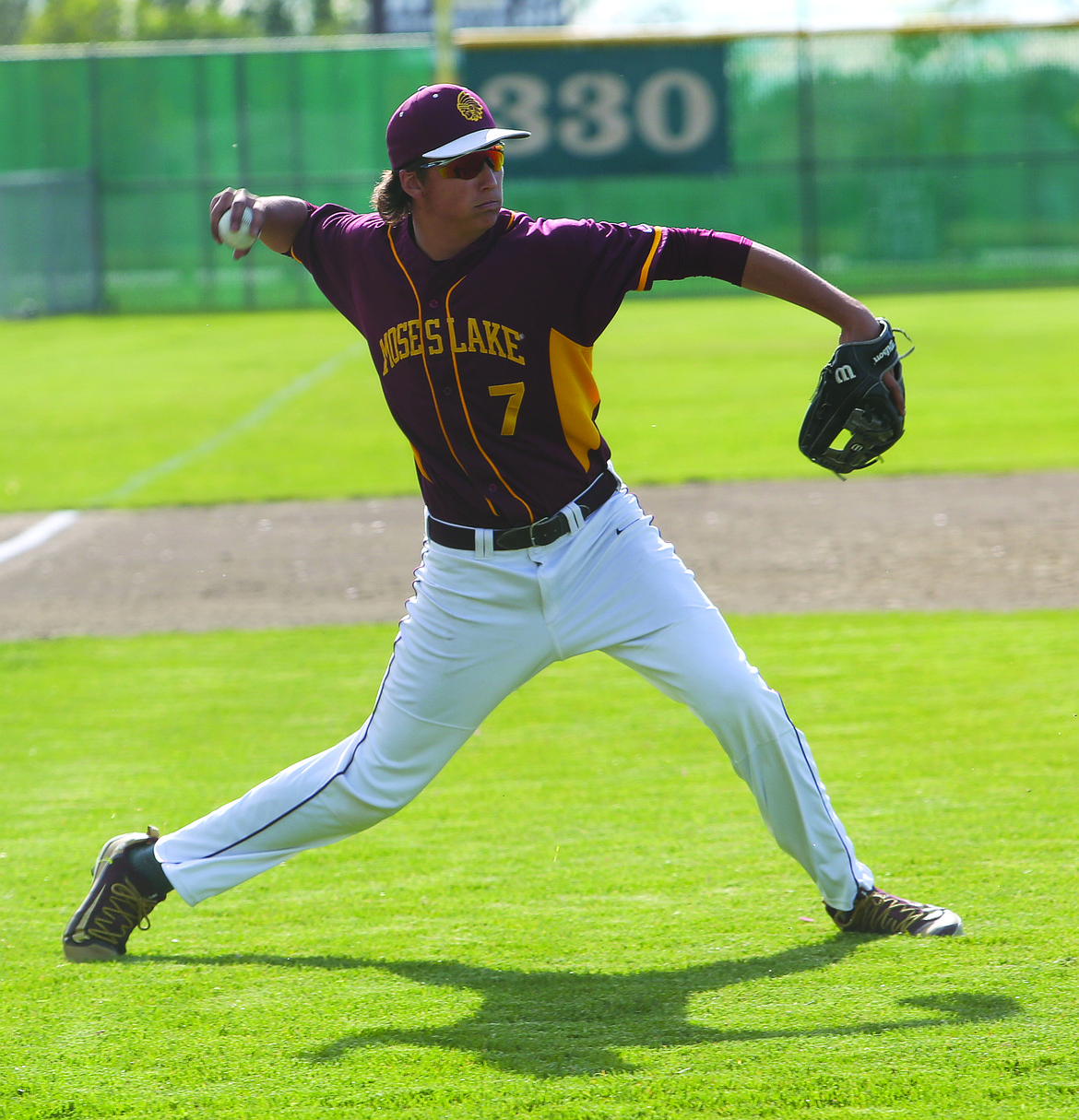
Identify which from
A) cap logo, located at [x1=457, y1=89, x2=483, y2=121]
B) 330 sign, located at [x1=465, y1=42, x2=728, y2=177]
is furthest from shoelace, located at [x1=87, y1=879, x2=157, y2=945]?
330 sign, located at [x1=465, y1=42, x2=728, y2=177]

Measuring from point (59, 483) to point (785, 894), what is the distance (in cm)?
874

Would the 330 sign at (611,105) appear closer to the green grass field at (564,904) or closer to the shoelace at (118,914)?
the green grass field at (564,904)

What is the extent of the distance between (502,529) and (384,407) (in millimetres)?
11266

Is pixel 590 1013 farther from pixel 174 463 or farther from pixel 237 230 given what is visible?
pixel 174 463

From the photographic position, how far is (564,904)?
3904 millimetres

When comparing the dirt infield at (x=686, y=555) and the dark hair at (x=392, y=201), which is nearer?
the dark hair at (x=392, y=201)

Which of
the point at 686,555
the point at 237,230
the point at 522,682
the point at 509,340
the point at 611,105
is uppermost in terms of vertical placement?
the point at 611,105

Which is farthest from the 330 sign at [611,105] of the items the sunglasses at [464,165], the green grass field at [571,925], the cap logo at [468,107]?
the sunglasses at [464,165]

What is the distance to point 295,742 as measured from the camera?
544cm

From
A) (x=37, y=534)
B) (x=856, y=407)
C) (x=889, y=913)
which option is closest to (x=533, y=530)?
(x=856, y=407)

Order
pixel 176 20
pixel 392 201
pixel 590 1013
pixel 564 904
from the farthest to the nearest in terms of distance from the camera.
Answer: pixel 176 20
pixel 564 904
pixel 392 201
pixel 590 1013

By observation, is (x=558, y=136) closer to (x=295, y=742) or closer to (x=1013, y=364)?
(x=1013, y=364)

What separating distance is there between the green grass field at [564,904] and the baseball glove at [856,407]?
112cm

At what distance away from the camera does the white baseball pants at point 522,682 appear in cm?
343
